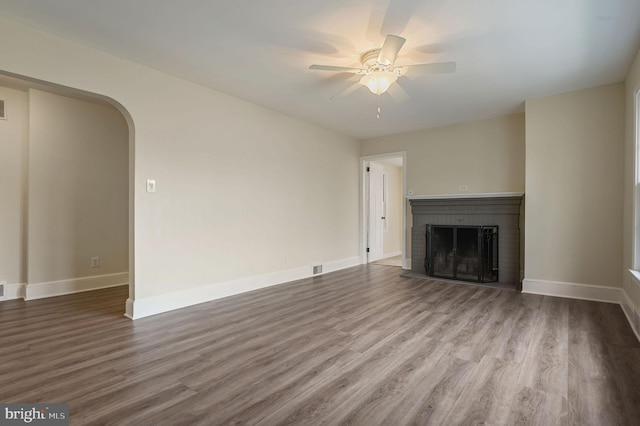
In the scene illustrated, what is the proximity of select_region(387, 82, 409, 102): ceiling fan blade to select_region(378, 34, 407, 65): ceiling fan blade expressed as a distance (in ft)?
2.85

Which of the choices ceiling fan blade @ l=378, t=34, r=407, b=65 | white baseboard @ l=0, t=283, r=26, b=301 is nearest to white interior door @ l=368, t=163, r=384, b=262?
ceiling fan blade @ l=378, t=34, r=407, b=65

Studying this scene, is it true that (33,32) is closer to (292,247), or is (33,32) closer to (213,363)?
(213,363)

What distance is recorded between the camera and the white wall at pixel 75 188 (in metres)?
3.90

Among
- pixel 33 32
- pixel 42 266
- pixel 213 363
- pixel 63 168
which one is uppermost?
pixel 33 32

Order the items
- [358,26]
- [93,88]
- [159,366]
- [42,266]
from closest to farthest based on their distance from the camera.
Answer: [159,366] < [358,26] < [93,88] < [42,266]

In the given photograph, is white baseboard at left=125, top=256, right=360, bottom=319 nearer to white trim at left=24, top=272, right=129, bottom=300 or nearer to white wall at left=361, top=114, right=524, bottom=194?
white trim at left=24, top=272, right=129, bottom=300

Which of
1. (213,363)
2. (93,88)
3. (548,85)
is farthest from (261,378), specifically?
(548,85)

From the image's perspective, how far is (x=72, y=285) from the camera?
13.6 ft

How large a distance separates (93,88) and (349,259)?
15.3ft

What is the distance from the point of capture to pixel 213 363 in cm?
219

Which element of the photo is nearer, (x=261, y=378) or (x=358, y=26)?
(x=261, y=378)

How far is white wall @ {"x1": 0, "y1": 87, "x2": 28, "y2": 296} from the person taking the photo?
12.3 ft

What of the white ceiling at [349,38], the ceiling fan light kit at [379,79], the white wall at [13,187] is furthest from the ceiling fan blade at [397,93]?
the white wall at [13,187]

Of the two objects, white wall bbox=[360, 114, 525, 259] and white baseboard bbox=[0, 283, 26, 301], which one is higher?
white wall bbox=[360, 114, 525, 259]
